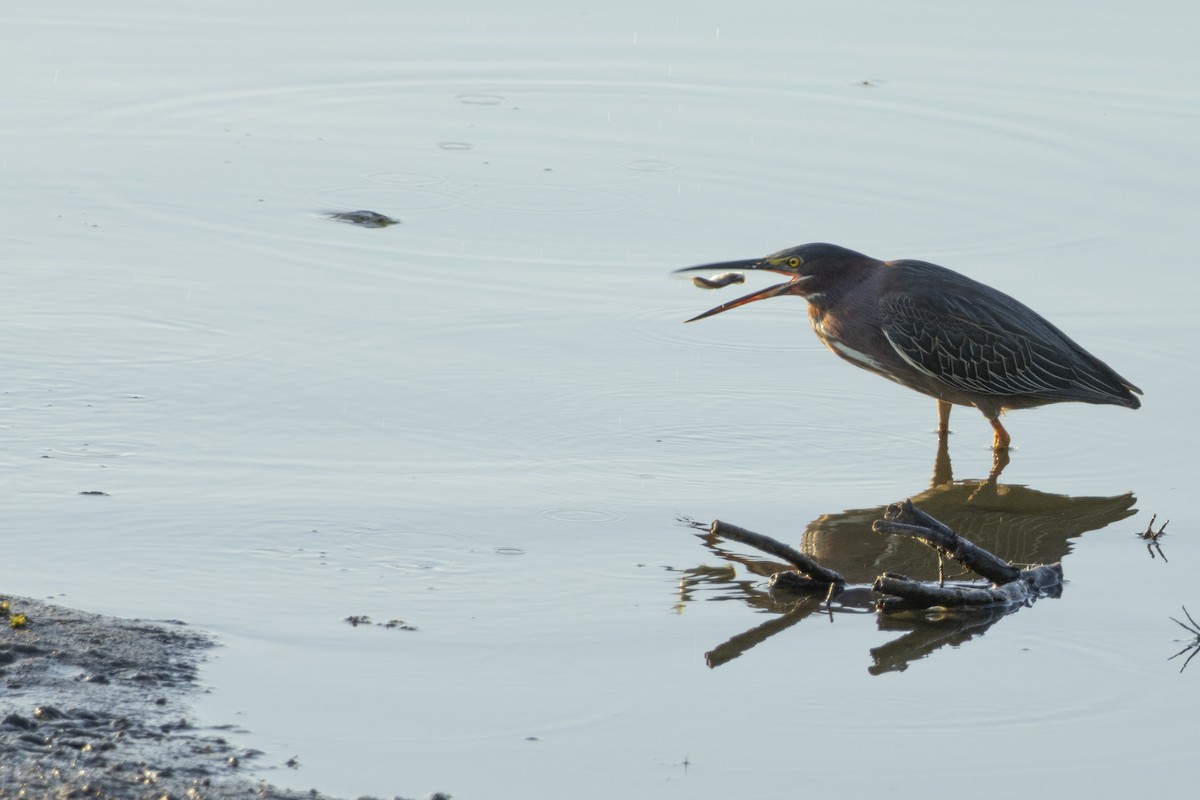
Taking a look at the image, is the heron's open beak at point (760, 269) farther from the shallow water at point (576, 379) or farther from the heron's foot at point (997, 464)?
the heron's foot at point (997, 464)

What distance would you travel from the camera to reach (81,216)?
9984 millimetres

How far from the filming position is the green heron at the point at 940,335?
7980 mm

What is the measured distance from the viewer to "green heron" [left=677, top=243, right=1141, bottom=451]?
798 cm

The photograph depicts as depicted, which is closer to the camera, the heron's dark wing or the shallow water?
the shallow water

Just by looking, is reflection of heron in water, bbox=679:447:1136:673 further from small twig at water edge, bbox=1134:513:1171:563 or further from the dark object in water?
the dark object in water

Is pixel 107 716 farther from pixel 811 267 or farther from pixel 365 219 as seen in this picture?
pixel 365 219

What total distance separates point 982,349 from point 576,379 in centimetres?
180

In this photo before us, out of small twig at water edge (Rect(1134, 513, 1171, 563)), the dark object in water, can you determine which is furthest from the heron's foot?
the dark object in water

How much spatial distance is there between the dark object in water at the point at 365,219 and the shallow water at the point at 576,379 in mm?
128

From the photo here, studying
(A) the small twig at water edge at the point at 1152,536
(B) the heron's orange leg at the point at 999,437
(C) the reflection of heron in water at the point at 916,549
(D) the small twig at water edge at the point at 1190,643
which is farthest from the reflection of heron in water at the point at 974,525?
(D) the small twig at water edge at the point at 1190,643

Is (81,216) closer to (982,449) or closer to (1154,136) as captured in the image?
(982,449)

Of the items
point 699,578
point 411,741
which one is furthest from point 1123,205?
point 411,741

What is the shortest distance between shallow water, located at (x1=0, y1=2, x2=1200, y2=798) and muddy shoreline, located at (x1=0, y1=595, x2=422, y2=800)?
14 cm

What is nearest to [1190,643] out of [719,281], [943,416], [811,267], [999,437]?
[999,437]
